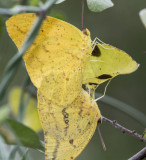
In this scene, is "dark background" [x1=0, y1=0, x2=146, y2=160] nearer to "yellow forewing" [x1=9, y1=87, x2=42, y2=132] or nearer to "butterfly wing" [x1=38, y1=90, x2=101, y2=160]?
"yellow forewing" [x1=9, y1=87, x2=42, y2=132]

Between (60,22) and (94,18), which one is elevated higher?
(60,22)

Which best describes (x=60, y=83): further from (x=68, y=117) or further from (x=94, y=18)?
(x=94, y=18)

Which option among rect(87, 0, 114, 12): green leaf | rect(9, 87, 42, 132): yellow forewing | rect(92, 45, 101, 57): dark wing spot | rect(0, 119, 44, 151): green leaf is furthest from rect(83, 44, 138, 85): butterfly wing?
rect(9, 87, 42, 132): yellow forewing

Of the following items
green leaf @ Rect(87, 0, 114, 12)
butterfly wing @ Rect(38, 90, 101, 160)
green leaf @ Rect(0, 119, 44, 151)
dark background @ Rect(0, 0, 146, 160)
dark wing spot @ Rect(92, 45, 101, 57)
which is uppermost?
green leaf @ Rect(87, 0, 114, 12)

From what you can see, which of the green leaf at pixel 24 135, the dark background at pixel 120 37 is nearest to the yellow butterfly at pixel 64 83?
the green leaf at pixel 24 135

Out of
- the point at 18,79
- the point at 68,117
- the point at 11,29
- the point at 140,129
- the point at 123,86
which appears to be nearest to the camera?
the point at 11,29

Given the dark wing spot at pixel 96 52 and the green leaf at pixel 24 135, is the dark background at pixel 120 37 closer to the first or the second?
the dark wing spot at pixel 96 52

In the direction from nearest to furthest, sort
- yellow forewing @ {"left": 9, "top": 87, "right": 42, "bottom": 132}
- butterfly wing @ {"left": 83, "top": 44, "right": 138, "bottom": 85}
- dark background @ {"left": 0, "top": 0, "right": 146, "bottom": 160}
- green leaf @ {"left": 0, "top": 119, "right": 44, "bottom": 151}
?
green leaf @ {"left": 0, "top": 119, "right": 44, "bottom": 151} < butterfly wing @ {"left": 83, "top": 44, "right": 138, "bottom": 85} < yellow forewing @ {"left": 9, "top": 87, "right": 42, "bottom": 132} < dark background @ {"left": 0, "top": 0, "right": 146, "bottom": 160}

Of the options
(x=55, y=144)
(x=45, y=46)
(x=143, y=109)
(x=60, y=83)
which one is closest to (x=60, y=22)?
(x=45, y=46)

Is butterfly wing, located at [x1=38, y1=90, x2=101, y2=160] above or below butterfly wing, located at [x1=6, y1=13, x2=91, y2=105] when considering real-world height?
below
